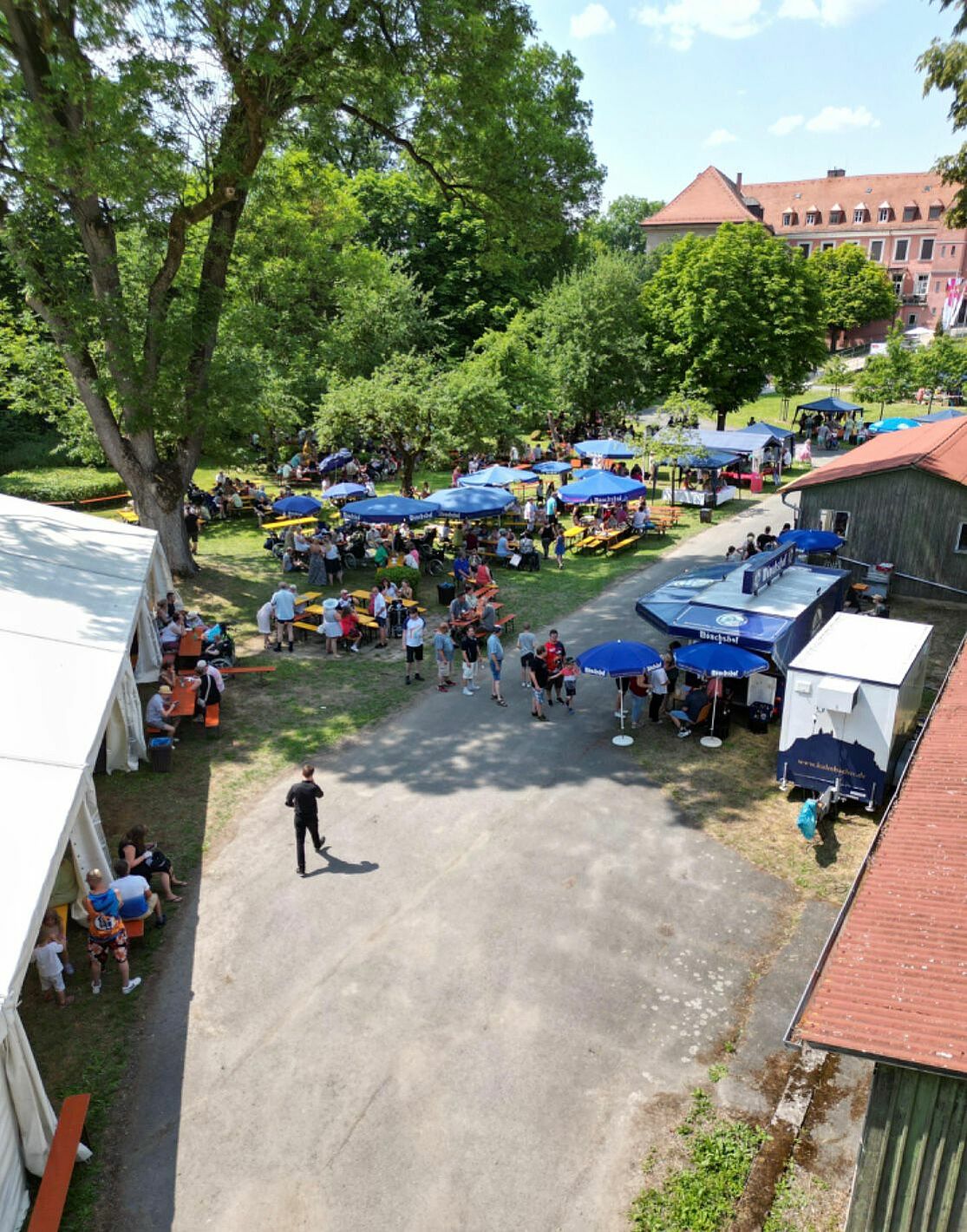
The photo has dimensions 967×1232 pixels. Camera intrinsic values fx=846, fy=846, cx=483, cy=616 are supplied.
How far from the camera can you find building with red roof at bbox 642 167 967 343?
242 feet

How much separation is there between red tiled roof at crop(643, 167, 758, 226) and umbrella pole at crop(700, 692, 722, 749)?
68899 mm

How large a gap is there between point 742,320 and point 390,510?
2294 centimetres

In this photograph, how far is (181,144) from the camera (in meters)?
17.0

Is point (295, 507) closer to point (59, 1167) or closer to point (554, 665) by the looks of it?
point (554, 665)

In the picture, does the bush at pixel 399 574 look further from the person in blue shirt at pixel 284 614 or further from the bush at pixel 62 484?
the bush at pixel 62 484

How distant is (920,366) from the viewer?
48.2m

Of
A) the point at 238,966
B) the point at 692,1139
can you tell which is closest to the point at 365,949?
the point at 238,966

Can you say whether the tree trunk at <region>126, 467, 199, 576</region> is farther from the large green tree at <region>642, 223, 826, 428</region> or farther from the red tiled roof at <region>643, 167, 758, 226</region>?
the red tiled roof at <region>643, 167, 758, 226</region>

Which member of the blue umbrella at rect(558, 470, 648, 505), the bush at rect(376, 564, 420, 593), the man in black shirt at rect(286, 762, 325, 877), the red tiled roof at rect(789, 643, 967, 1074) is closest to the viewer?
the red tiled roof at rect(789, 643, 967, 1074)

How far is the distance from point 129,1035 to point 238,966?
48.3 inches

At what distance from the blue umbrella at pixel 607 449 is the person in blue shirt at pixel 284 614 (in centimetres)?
1679

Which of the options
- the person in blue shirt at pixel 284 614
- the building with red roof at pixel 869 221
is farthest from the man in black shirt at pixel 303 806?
the building with red roof at pixel 869 221

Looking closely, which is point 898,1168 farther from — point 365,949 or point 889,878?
point 365,949

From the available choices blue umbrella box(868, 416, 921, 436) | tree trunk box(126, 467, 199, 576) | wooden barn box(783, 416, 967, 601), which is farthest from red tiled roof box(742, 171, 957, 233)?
tree trunk box(126, 467, 199, 576)
